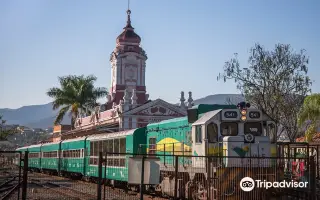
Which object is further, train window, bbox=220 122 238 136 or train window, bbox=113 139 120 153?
train window, bbox=113 139 120 153

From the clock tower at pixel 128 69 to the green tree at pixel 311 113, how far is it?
40.9 m

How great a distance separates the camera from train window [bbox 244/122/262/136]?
18.8m

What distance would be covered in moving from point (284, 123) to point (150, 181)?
2869 centimetres

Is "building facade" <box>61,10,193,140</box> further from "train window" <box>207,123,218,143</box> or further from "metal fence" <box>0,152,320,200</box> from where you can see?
"train window" <box>207,123,218,143</box>

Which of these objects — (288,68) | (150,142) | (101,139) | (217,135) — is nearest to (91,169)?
(101,139)

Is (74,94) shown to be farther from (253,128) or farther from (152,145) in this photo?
(253,128)

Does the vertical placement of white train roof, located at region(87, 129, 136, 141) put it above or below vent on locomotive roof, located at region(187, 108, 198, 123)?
below

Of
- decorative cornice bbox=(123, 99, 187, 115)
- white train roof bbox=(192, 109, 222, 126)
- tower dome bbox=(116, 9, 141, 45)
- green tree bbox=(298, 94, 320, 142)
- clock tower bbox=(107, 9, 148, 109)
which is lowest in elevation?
white train roof bbox=(192, 109, 222, 126)

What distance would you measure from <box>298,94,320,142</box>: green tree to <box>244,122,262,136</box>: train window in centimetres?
1754

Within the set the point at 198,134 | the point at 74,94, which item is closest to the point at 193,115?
the point at 198,134

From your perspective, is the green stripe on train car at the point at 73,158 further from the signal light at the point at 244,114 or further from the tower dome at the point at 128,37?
the tower dome at the point at 128,37

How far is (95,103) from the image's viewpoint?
72.9m

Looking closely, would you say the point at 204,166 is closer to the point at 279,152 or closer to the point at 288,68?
the point at 279,152

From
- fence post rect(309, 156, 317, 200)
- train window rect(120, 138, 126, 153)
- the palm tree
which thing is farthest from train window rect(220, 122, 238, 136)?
the palm tree
